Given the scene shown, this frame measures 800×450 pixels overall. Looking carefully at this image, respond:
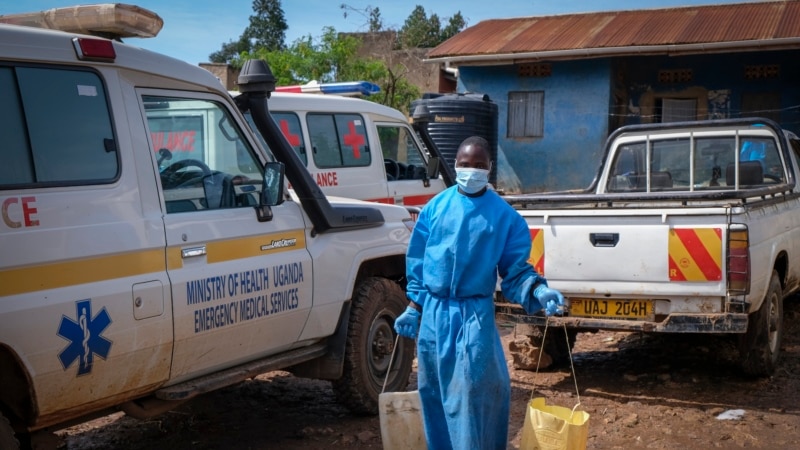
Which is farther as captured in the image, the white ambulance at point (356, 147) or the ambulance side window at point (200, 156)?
the white ambulance at point (356, 147)

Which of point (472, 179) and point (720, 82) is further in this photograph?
point (720, 82)

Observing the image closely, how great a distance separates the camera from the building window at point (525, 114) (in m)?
19.5

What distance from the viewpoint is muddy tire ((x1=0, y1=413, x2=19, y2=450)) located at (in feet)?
10.7

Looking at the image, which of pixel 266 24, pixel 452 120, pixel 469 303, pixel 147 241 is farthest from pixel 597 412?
pixel 266 24

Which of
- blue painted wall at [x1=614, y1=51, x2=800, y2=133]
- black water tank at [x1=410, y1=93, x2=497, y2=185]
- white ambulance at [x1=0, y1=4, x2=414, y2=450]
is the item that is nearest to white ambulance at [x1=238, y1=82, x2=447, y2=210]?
white ambulance at [x1=0, y1=4, x2=414, y2=450]

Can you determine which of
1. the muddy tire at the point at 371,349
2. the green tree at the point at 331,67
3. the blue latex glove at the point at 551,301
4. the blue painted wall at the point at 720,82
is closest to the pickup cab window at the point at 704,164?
the muddy tire at the point at 371,349

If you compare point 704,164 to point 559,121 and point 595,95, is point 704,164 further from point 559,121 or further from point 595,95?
point 559,121

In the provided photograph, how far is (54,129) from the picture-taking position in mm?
3623

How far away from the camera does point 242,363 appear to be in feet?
15.2

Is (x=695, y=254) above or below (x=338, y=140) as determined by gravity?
below

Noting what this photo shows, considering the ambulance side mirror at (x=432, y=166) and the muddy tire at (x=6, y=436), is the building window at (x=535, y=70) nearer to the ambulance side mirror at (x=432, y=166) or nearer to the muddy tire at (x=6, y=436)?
the ambulance side mirror at (x=432, y=166)

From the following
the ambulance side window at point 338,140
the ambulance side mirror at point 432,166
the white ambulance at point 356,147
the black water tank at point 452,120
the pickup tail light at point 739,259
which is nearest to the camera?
the pickup tail light at point 739,259

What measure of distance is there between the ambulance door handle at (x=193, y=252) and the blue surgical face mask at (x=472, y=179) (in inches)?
49.7

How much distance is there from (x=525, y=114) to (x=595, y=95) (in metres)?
1.67
